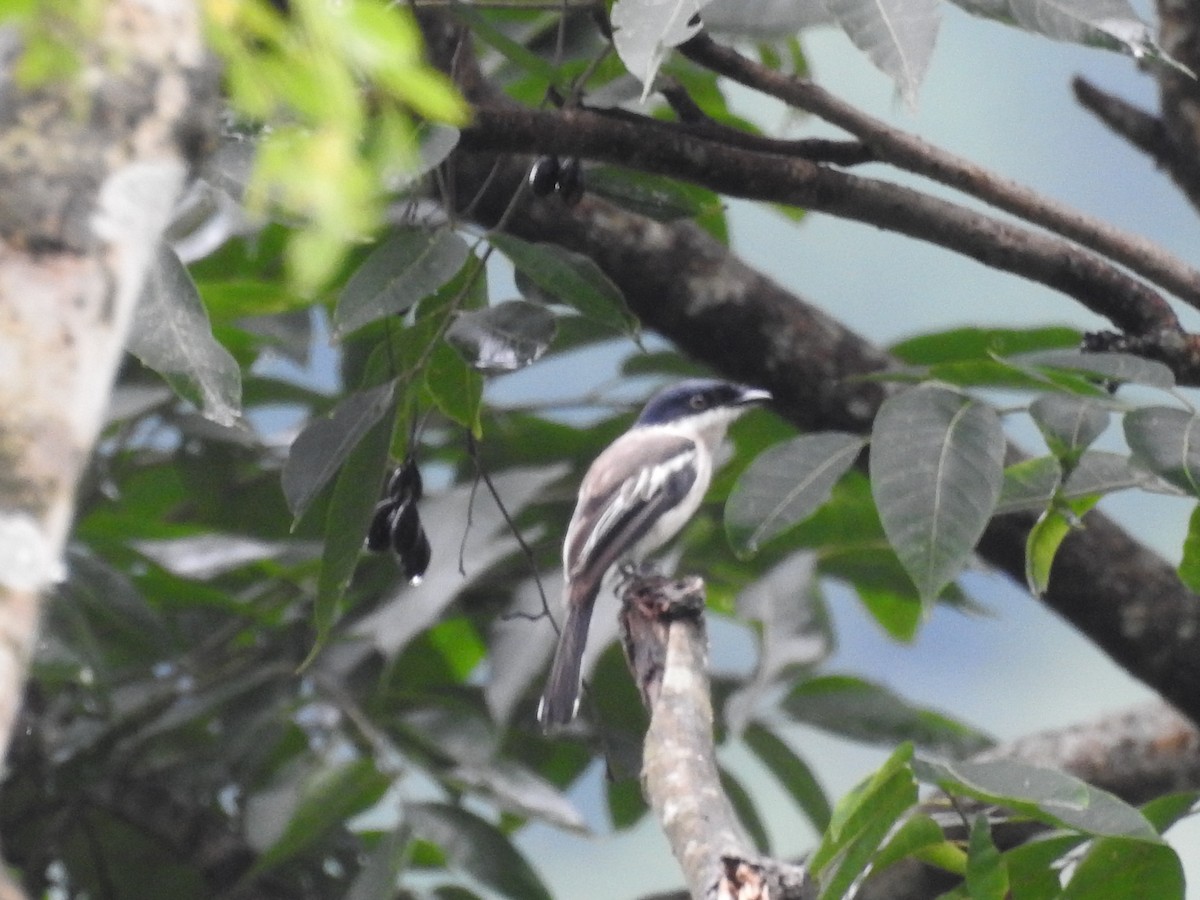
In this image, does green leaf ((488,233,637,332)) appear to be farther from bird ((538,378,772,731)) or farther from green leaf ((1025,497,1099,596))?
bird ((538,378,772,731))

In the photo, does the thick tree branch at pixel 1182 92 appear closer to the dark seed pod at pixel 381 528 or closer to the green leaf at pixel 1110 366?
the green leaf at pixel 1110 366

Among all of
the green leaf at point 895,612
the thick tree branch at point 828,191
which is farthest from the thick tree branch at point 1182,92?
the green leaf at point 895,612

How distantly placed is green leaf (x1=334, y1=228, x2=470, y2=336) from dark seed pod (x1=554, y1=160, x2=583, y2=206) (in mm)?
287

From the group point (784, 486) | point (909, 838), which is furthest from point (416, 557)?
point (909, 838)

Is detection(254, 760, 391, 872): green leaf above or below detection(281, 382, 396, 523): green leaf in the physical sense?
below

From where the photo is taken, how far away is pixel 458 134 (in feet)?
8.30

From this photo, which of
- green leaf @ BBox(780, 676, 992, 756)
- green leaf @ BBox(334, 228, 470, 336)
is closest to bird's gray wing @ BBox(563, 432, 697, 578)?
green leaf @ BBox(780, 676, 992, 756)

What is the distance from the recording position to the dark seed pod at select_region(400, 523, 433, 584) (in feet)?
9.62

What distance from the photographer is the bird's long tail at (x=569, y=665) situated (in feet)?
10.8

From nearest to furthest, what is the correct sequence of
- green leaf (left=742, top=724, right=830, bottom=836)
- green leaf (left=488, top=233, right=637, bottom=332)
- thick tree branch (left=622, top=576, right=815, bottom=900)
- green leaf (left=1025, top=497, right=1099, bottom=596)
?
→ thick tree branch (left=622, top=576, right=815, bottom=900) < green leaf (left=1025, top=497, right=1099, bottom=596) < green leaf (left=488, top=233, right=637, bottom=332) < green leaf (left=742, top=724, right=830, bottom=836)

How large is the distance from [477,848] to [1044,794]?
1710 mm

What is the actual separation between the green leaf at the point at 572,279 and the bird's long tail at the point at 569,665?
2.61 ft

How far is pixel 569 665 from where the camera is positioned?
11.0 feet

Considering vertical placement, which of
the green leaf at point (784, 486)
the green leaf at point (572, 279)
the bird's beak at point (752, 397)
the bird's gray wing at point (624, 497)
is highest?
the green leaf at point (572, 279)
